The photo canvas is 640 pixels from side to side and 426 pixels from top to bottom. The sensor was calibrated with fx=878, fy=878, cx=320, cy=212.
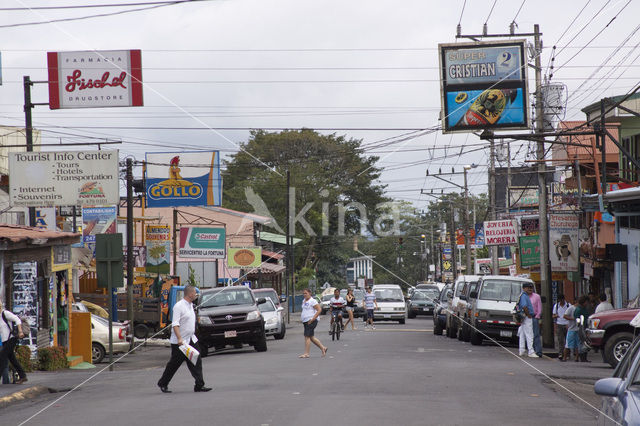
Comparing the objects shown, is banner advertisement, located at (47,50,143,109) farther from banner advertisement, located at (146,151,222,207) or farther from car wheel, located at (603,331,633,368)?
car wheel, located at (603,331,633,368)

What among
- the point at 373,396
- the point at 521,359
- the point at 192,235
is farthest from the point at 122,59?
the point at 373,396

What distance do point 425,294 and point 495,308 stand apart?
28918 millimetres

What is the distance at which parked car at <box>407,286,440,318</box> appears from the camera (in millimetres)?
→ 53844

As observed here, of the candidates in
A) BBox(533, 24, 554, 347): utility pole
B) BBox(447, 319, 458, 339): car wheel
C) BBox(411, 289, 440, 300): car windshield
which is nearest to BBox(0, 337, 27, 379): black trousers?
BBox(533, 24, 554, 347): utility pole

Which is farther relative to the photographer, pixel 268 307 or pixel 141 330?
pixel 141 330

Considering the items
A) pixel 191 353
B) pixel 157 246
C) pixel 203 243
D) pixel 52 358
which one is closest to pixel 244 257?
pixel 203 243

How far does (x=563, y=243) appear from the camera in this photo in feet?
94.4

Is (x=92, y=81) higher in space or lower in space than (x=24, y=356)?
higher

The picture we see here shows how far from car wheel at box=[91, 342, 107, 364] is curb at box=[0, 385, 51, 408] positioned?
8.64 m

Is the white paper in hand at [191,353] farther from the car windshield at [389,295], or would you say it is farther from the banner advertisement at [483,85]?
the car windshield at [389,295]

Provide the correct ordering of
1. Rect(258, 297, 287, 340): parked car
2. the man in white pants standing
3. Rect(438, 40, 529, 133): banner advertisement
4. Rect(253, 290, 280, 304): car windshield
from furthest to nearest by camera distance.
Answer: Rect(253, 290, 280, 304): car windshield < Rect(258, 297, 287, 340): parked car < Rect(438, 40, 529, 133): banner advertisement < the man in white pants standing

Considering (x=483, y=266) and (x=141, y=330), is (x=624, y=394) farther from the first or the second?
(x=483, y=266)

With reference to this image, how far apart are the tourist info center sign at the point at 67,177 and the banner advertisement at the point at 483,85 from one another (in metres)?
11.2

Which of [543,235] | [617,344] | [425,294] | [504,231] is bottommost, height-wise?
[425,294]
